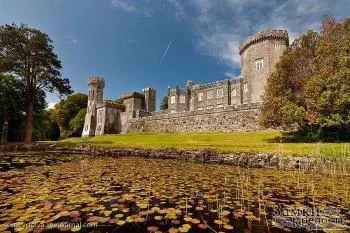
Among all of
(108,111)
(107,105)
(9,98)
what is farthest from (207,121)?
(9,98)

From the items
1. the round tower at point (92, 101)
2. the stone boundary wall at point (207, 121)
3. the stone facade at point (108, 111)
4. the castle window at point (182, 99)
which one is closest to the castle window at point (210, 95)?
the castle window at point (182, 99)

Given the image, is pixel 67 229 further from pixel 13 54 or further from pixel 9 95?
pixel 13 54

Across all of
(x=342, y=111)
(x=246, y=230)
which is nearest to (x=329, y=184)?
(x=246, y=230)

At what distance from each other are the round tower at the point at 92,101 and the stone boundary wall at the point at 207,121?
43.5 ft

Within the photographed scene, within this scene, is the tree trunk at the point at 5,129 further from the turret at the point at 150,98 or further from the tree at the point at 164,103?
the tree at the point at 164,103

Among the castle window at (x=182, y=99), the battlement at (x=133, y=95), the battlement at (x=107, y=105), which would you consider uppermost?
the battlement at (x=133, y=95)

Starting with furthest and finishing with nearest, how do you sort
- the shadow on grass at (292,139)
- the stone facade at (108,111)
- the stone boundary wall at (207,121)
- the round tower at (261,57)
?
the stone facade at (108,111), the round tower at (261,57), the stone boundary wall at (207,121), the shadow on grass at (292,139)

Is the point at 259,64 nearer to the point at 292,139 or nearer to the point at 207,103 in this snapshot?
the point at 207,103

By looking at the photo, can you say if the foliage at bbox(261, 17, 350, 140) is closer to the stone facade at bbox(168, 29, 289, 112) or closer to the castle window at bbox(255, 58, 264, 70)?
the stone facade at bbox(168, 29, 289, 112)

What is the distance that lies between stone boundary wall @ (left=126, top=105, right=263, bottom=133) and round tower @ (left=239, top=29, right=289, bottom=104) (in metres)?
6.37

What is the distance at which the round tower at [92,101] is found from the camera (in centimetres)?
6406

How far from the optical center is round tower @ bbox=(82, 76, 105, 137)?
2522 inches

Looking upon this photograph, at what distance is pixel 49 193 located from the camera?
777cm

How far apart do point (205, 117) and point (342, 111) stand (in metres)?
24.7
